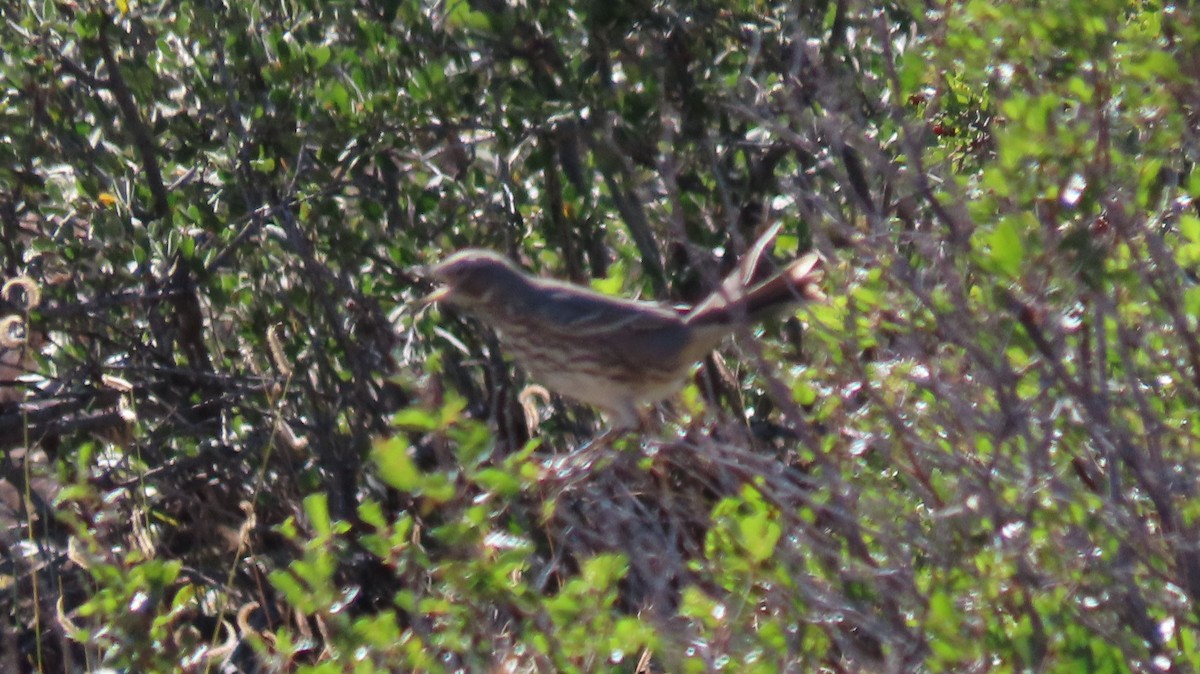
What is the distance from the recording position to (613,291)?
4.41m

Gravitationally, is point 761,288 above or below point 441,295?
below

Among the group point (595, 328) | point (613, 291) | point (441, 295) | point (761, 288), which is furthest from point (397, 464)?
point (441, 295)

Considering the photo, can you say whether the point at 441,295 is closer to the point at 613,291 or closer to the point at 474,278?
the point at 474,278

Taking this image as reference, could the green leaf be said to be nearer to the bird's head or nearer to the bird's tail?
the bird's tail

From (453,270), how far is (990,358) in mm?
2648

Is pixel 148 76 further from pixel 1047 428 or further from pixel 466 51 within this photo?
pixel 1047 428

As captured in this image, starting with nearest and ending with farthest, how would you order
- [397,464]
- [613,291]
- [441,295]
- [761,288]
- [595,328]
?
[397,464] → [613,291] → [761,288] → [595,328] → [441,295]

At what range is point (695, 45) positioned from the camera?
5.92 metres

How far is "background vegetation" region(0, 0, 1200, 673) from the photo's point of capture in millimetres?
3273

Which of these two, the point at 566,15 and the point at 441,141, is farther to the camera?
the point at 441,141

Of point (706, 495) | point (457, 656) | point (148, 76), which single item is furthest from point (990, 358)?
point (148, 76)

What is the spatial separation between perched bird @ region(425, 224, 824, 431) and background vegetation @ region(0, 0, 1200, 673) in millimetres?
230

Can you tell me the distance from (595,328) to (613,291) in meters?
0.94

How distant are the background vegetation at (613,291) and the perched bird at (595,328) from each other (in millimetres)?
230
